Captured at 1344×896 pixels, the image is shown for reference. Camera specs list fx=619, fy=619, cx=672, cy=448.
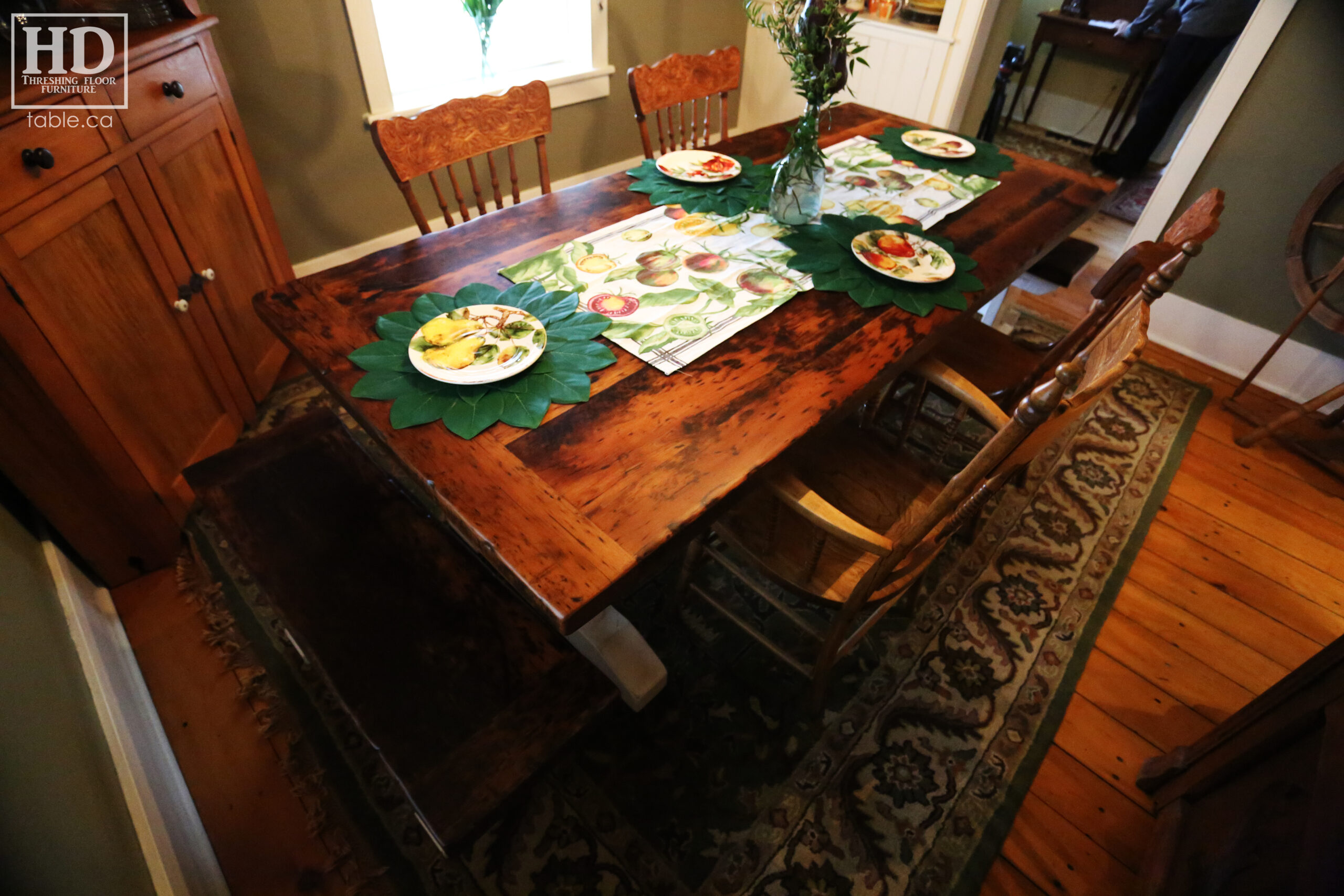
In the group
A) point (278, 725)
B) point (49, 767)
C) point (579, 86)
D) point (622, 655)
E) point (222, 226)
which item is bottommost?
point (278, 725)

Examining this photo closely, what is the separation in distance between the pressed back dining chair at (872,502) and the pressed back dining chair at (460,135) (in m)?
0.96

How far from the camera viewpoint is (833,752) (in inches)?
51.6

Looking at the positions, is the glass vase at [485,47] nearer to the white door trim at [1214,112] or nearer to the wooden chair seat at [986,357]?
the wooden chair seat at [986,357]

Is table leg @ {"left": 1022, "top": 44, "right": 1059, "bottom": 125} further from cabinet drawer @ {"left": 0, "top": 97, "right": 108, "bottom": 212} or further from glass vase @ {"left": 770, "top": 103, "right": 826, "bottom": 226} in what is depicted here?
cabinet drawer @ {"left": 0, "top": 97, "right": 108, "bottom": 212}

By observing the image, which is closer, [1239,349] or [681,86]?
[681,86]

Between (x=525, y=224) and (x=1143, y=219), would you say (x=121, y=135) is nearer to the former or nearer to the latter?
(x=525, y=224)

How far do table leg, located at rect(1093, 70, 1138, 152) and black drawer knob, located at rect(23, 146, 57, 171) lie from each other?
4.61 m

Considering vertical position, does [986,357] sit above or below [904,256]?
below

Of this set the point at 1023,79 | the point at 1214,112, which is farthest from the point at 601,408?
the point at 1023,79

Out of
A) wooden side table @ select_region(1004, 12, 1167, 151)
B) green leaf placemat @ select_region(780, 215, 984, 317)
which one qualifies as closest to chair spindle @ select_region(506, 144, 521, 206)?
green leaf placemat @ select_region(780, 215, 984, 317)

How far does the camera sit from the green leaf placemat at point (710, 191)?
1.44 meters

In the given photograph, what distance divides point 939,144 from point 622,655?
1.65m

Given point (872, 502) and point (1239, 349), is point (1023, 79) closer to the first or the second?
point (1239, 349)

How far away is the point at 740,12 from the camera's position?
3.23 metres
